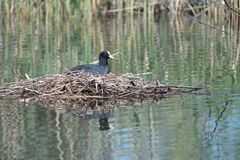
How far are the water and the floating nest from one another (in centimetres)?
32

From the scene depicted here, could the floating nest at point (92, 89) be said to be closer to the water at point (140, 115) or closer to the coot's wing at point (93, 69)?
the water at point (140, 115)

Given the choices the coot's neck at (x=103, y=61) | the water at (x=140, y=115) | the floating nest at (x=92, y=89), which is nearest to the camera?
the water at (x=140, y=115)

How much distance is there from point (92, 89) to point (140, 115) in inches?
→ 53.5

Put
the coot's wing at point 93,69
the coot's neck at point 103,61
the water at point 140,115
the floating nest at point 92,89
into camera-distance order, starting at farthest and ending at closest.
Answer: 1. the coot's neck at point 103,61
2. the coot's wing at point 93,69
3. the floating nest at point 92,89
4. the water at point 140,115

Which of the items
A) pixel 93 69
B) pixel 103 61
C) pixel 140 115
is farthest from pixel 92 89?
pixel 103 61

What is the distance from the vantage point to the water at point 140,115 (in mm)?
6910

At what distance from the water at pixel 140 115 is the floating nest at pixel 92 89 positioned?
32 centimetres

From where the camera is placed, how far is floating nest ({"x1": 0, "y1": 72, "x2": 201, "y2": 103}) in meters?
9.66

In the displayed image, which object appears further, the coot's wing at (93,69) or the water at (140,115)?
the coot's wing at (93,69)

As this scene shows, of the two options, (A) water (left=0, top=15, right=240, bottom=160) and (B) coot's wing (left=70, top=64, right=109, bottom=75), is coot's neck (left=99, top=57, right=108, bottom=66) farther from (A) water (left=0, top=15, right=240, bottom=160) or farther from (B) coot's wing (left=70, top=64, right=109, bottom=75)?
(A) water (left=0, top=15, right=240, bottom=160)

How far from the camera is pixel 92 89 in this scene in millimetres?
9727

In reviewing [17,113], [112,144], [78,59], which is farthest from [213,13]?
[112,144]

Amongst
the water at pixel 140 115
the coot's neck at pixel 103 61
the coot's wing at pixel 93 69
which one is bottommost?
the water at pixel 140 115

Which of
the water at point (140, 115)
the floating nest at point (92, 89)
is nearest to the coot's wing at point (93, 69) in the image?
the floating nest at point (92, 89)
